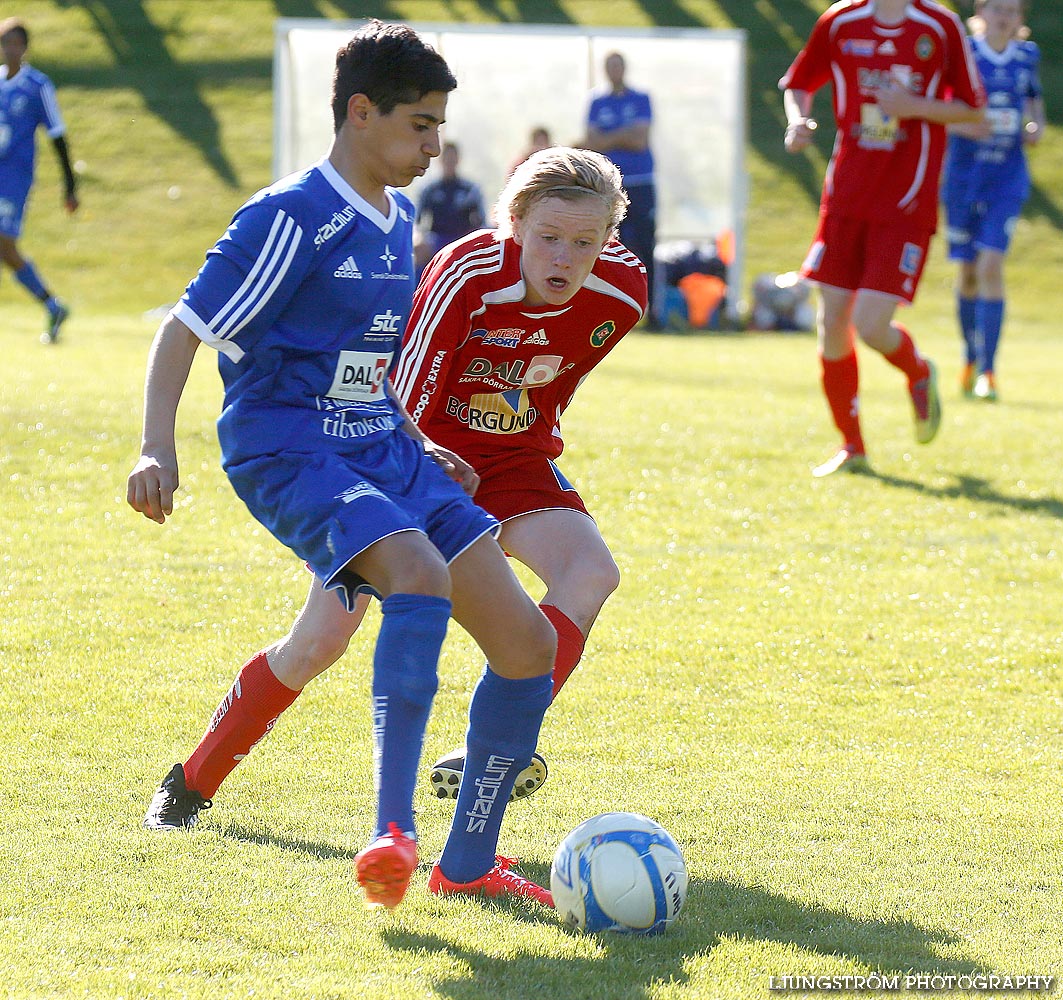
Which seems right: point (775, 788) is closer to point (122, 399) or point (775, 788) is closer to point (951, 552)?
point (951, 552)

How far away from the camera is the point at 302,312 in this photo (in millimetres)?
3062

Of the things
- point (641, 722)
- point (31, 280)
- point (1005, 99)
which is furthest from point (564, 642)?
point (31, 280)

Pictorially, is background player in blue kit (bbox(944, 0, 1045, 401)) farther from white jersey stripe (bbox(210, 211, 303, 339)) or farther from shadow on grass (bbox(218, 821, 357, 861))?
white jersey stripe (bbox(210, 211, 303, 339))

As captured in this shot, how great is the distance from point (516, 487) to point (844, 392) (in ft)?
14.7

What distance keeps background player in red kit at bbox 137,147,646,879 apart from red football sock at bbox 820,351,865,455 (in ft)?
13.7

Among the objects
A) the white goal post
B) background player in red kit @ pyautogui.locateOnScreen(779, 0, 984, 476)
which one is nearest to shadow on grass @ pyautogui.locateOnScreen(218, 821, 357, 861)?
background player in red kit @ pyautogui.locateOnScreen(779, 0, 984, 476)

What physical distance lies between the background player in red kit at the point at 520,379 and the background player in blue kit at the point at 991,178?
304 inches

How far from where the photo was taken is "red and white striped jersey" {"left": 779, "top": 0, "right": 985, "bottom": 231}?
767 cm

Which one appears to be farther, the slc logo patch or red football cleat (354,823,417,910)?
the slc logo patch

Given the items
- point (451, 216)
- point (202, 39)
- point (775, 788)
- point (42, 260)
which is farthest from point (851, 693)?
point (202, 39)

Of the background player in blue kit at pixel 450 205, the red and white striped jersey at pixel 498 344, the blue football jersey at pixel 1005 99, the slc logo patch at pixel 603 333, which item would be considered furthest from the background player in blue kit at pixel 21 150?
the slc logo patch at pixel 603 333

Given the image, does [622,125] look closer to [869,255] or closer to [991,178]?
[991,178]

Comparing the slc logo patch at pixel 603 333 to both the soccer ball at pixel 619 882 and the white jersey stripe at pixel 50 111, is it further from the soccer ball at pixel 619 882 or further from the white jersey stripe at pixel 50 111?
the white jersey stripe at pixel 50 111

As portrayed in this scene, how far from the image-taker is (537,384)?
12.8 ft
